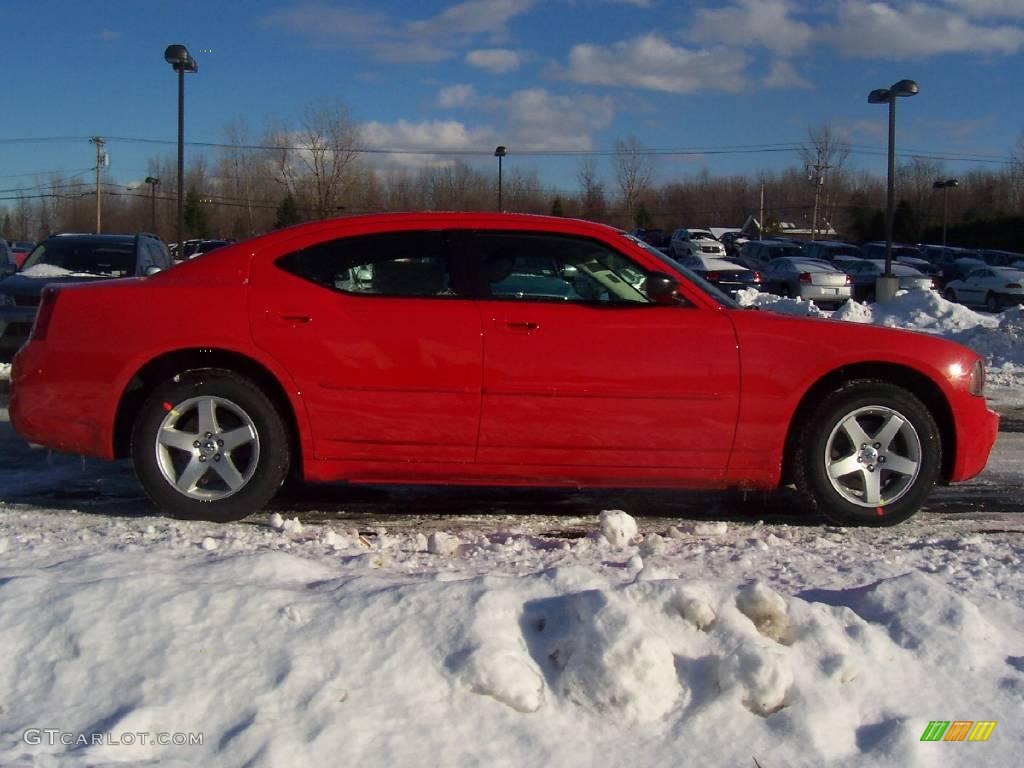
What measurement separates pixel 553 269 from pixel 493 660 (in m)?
2.42

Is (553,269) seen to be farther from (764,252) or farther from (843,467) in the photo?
(764,252)

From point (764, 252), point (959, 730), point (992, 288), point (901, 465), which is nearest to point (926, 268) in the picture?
point (764, 252)

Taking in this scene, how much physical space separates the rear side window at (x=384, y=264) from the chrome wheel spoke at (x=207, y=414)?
0.74 m

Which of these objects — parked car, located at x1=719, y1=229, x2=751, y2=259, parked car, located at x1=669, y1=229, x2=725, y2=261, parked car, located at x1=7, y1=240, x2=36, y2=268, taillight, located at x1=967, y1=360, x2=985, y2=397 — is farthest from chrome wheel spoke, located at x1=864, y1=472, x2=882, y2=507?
parked car, located at x1=719, y1=229, x2=751, y2=259

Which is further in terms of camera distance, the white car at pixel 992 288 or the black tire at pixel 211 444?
the white car at pixel 992 288

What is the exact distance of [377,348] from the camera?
471cm

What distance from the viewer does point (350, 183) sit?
34781mm

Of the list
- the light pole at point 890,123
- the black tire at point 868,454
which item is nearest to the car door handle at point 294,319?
the black tire at point 868,454

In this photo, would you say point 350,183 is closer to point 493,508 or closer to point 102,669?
point 493,508

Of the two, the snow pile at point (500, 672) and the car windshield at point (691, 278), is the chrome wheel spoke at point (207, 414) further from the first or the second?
the car windshield at point (691, 278)

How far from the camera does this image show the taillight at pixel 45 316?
4.94 metres

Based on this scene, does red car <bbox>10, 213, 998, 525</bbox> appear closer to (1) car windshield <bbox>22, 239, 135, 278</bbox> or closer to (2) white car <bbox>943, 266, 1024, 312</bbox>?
(1) car windshield <bbox>22, 239, 135, 278</bbox>

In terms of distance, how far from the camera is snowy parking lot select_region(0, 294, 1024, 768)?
109 inches

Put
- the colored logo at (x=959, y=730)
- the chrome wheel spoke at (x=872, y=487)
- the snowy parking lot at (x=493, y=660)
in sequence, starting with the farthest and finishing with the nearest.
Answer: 1. the chrome wheel spoke at (x=872, y=487)
2. the colored logo at (x=959, y=730)
3. the snowy parking lot at (x=493, y=660)
